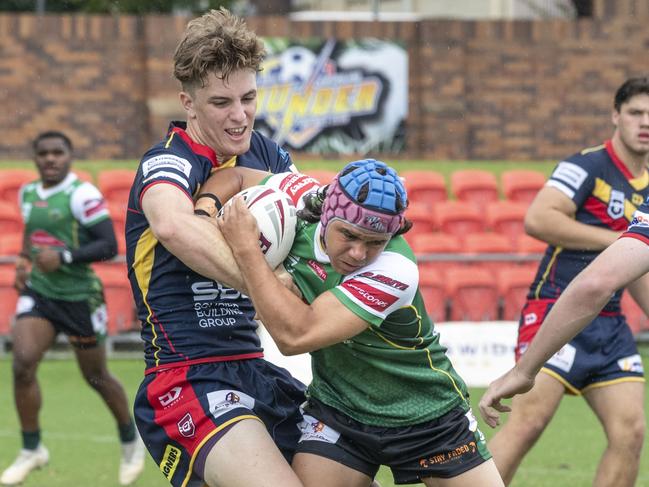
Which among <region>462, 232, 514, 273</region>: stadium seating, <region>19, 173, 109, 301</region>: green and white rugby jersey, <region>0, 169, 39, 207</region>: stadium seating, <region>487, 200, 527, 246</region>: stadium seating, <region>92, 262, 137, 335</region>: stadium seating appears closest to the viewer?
<region>19, 173, 109, 301</region>: green and white rugby jersey

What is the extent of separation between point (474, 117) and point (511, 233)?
10.8ft

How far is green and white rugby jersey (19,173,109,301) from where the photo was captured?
8281mm

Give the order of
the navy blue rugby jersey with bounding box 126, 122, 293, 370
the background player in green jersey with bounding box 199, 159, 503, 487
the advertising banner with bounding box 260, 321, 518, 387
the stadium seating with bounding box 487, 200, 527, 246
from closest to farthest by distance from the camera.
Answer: the background player in green jersey with bounding box 199, 159, 503, 487
the navy blue rugby jersey with bounding box 126, 122, 293, 370
the advertising banner with bounding box 260, 321, 518, 387
the stadium seating with bounding box 487, 200, 527, 246

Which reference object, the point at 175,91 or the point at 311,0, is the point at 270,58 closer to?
the point at 175,91

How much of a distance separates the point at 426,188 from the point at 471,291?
285cm

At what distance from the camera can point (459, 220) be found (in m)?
13.4

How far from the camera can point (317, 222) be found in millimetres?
4242

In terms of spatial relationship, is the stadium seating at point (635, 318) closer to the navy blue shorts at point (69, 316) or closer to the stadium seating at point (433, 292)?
the stadium seating at point (433, 292)

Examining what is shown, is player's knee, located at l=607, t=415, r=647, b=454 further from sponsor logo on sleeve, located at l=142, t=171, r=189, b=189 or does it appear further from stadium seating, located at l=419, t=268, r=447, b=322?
stadium seating, located at l=419, t=268, r=447, b=322

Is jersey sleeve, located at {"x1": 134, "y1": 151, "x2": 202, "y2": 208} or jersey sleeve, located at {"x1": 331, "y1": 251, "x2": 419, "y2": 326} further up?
jersey sleeve, located at {"x1": 134, "y1": 151, "x2": 202, "y2": 208}

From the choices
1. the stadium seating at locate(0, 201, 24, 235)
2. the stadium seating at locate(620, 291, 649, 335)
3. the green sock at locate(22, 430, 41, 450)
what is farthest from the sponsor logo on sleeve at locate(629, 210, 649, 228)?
the stadium seating at locate(0, 201, 24, 235)

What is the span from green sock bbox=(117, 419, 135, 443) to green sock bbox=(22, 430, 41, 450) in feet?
1.70

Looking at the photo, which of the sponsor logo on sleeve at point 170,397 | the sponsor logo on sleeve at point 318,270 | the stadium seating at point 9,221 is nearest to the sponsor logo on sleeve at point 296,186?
the sponsor logo on sleeve at point 318,270

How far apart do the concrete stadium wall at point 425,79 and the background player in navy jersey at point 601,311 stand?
375 inches
